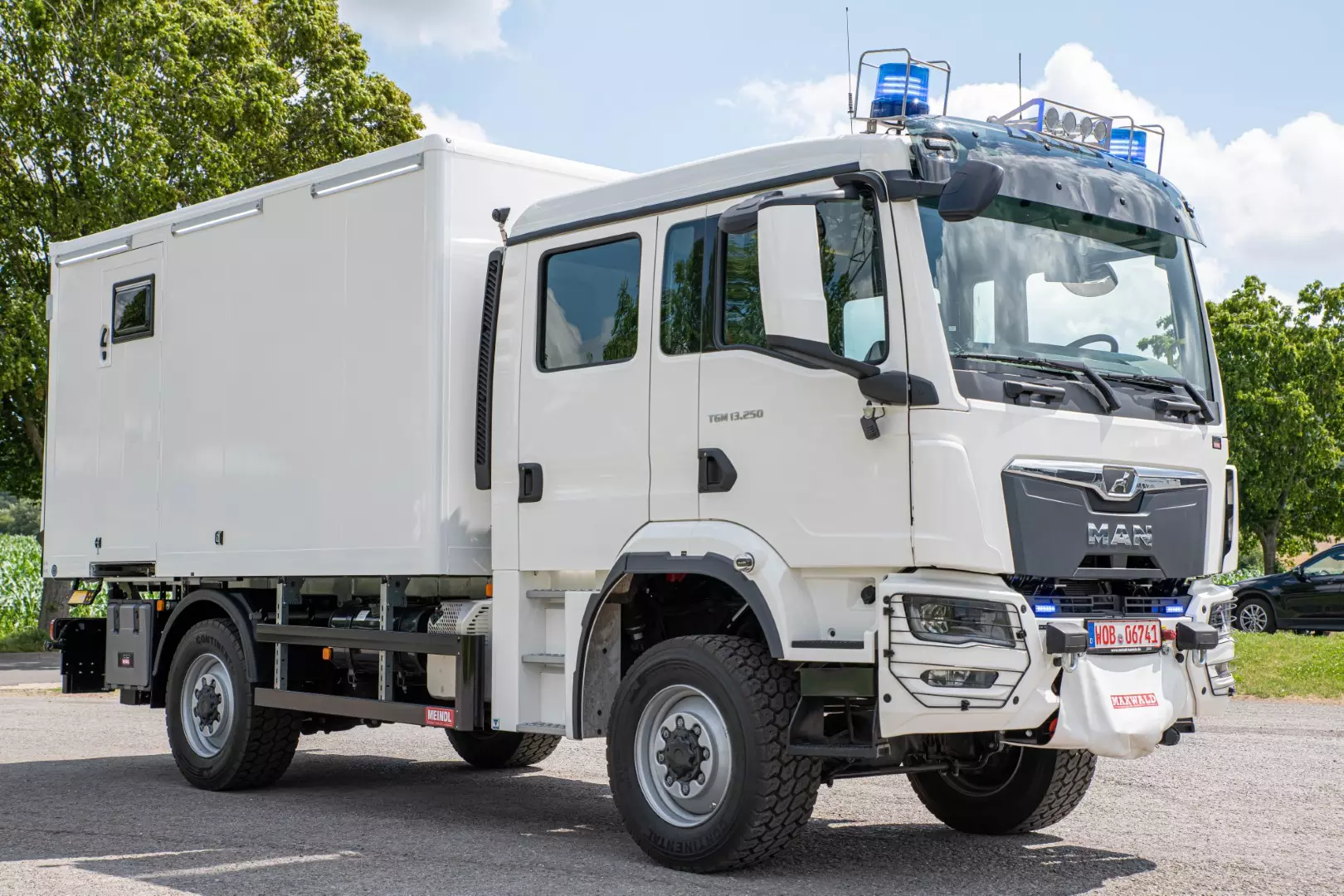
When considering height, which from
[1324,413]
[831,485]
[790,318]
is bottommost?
[831,485]

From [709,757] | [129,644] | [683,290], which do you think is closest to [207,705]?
[129,644]

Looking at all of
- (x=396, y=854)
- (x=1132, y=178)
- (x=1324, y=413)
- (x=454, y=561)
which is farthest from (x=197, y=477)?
(x=1324, y=413)

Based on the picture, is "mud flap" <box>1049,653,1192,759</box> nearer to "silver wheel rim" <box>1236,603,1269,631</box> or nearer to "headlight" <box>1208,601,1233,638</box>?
"headlight" <box>1208,601,1233,638</box>

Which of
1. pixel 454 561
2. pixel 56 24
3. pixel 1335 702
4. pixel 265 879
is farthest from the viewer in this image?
pixel 56 24

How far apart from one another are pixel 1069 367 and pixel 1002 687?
141 centimetres

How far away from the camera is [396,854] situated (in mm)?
7230

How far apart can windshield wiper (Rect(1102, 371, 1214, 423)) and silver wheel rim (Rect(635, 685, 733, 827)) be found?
7.53 ft

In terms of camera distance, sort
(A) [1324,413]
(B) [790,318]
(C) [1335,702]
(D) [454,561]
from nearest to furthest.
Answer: (B) [790,318]
(D) [454,561]
(C) [1335,702]
(A) [1324,413]

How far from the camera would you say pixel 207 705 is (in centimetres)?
965

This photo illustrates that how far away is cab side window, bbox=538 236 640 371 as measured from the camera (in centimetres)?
727

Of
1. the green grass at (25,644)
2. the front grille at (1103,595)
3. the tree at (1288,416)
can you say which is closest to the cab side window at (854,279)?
the front grille at (1103,595)

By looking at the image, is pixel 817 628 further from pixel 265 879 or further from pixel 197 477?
pixel 197 477

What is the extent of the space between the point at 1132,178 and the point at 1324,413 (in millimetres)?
44366

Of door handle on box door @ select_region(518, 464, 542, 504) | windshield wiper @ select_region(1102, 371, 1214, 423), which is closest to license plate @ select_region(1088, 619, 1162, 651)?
windshield wiper @ select_region(1102, 371, 1214, 423)
